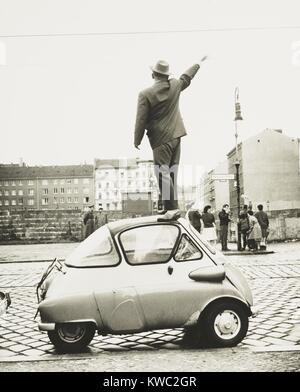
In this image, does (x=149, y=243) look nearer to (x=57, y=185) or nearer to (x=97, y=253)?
(x=97, y=253)

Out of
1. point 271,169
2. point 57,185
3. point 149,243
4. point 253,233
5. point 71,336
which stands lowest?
point 71,336

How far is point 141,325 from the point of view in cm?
445

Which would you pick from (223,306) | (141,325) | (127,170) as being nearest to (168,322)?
(141,325)

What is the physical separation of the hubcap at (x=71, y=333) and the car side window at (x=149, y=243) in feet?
2.59

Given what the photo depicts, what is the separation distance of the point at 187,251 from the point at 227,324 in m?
0.77

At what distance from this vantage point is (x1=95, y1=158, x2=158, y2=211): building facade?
107 metres

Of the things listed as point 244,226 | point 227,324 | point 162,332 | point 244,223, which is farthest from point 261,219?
point 227,324

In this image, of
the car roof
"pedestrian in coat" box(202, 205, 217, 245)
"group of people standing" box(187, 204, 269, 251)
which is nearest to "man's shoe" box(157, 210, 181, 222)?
the car roof

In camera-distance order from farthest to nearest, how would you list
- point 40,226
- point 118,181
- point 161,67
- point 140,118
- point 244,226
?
point 118,181
point 40,226
point 244,226
point 161,67
point 140,118

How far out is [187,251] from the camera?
4.71m

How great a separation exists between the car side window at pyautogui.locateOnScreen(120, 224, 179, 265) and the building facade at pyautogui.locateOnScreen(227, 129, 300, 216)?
179 ft

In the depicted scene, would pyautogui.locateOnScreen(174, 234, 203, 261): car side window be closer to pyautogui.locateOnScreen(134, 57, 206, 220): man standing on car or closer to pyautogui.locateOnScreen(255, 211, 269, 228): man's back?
pyautogui.locateOnScreen(134, 57, 206, 220): man standing on car
